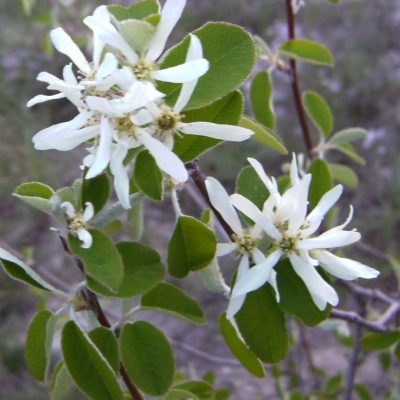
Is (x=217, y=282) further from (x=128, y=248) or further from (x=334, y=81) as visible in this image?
(x=334, y=81)

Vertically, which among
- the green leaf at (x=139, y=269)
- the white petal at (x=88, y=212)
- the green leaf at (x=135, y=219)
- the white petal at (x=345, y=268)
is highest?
the white petal at (x=88, y=212)

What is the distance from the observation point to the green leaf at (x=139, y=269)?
76 cm

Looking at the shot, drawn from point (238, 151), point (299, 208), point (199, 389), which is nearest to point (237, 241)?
point (299, 208)

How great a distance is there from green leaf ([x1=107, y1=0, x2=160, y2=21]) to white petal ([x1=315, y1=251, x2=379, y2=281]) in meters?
0.46

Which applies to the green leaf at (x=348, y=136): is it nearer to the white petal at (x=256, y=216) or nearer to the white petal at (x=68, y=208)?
the white petal at (x=256, y=216)

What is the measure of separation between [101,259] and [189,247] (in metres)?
0.14

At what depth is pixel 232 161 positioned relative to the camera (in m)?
3.93

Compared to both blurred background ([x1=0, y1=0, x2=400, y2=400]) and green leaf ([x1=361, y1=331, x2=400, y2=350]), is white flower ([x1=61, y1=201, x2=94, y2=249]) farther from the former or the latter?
blurred background ([x1=0, y1=0, x2=400, y2=400])

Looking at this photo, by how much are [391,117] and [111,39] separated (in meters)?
3.83

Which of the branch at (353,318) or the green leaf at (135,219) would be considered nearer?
the green leaf at (135,219)

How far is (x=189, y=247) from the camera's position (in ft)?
2.45

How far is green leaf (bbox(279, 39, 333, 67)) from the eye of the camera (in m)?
1.32

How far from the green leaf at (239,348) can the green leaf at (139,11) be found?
0.56 m

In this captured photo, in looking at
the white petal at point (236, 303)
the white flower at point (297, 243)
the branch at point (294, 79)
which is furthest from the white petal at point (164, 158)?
the branch at point (294, 79)
